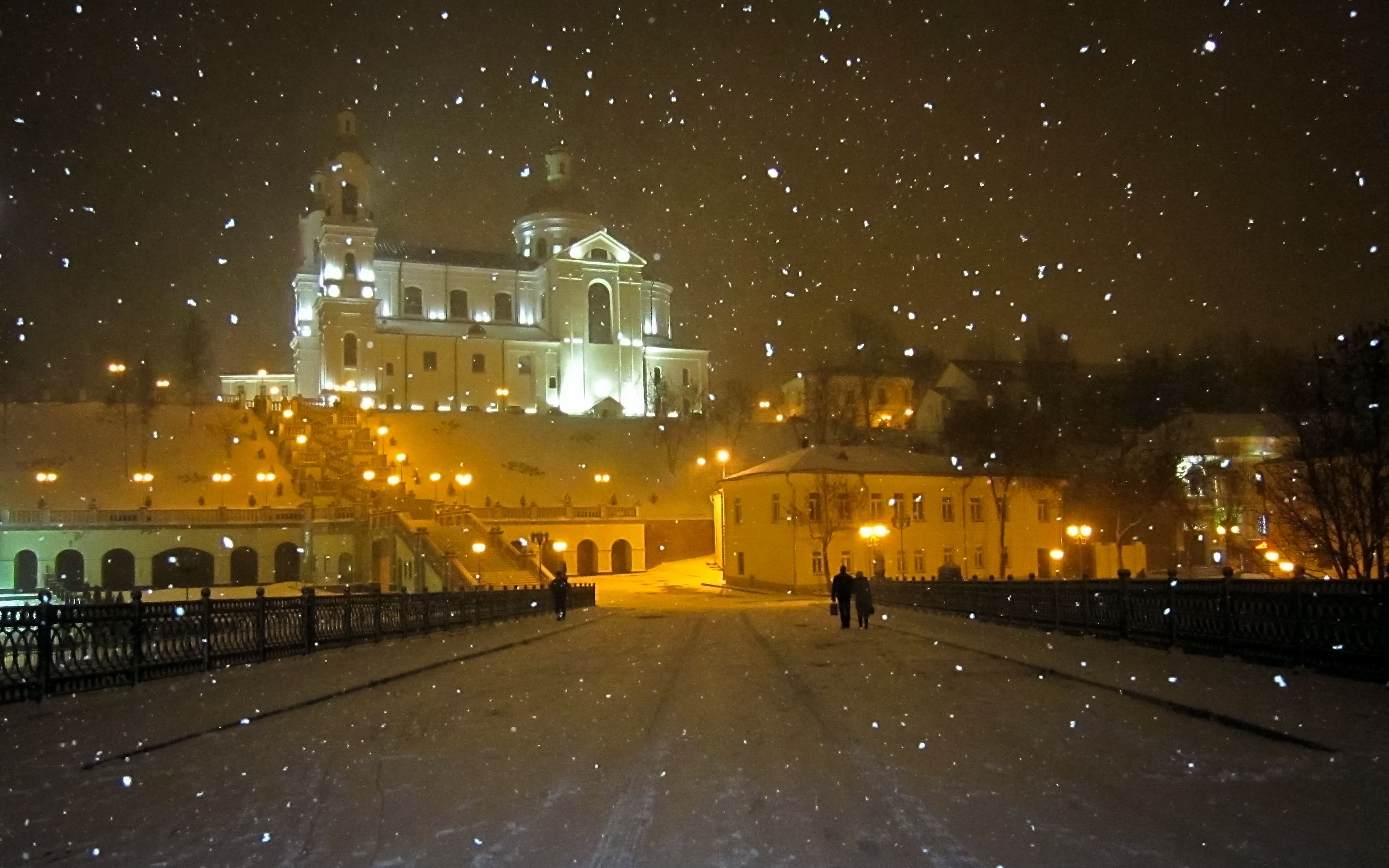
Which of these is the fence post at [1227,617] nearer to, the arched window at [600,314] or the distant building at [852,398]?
the distant building at [852,398]

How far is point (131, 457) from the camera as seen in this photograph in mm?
85062

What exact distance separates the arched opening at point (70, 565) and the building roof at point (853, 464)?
1441 inches

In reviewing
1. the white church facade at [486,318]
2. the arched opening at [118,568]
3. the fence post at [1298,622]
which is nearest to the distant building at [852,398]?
the white church facade at [486,318]

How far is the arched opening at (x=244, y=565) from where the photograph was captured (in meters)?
69.7

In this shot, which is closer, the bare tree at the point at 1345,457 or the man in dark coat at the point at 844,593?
the man in dark coat at the point at 844,593

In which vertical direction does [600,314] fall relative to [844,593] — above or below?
above

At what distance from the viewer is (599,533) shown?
3061 inches

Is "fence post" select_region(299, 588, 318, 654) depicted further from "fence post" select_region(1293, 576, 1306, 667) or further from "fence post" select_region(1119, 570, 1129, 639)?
Answer: "fence post" select_region(1293, 576, 1306, 667)

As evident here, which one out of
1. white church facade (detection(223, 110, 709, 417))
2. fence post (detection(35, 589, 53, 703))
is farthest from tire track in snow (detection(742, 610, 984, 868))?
white church facade (detection(223, 110, 709, 417))

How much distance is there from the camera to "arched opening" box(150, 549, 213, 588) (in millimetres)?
67438

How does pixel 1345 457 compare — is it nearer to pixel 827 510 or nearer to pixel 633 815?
pixel 827 510

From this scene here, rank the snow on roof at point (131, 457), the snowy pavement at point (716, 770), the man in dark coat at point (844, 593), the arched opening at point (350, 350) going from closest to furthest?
1. the snowy pavement at point (716, 770)
2. the man in dark coat at point (844, 593)
3. the snow on roof at point (131, 457)
4. the arched opening at point (350, 350)

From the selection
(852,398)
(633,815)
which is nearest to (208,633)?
(633,815)

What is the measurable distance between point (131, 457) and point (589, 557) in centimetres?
3534
